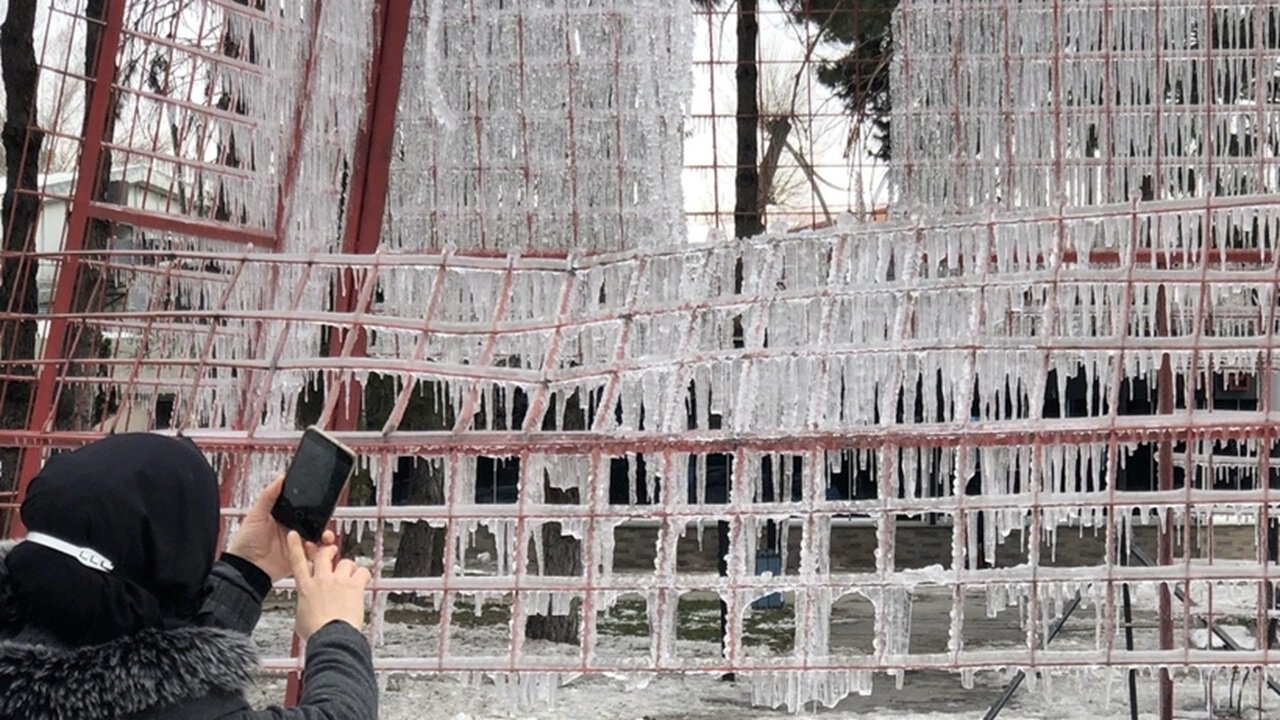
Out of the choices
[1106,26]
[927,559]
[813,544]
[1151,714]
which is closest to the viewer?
[813,544]

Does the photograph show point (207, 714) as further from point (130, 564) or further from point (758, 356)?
point (758, 356)

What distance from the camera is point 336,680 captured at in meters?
2.29

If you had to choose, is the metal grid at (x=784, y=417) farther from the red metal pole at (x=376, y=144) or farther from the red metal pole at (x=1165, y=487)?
the red metal pole at (x=376, y=144)

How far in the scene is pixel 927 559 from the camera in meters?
14.8

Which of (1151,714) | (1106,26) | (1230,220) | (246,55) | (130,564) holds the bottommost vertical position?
(1151,714)


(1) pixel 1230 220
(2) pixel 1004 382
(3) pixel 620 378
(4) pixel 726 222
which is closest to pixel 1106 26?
(1) pixel 1230 220

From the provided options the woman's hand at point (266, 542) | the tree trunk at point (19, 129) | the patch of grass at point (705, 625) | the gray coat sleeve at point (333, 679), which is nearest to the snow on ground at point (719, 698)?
the patch of grass at point (705, 625)

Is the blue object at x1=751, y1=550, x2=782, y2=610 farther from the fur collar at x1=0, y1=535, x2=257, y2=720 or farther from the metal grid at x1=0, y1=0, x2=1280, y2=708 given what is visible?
the fur collar at x1=0, y1=535, x2=257, y2=720

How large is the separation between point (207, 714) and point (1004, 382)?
8.23ft

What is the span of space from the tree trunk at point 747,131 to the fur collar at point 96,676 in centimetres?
712

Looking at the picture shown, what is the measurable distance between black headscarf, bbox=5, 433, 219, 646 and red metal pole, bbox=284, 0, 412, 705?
364cm

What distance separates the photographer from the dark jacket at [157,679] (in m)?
2.07

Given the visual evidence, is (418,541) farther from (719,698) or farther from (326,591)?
(326,591)

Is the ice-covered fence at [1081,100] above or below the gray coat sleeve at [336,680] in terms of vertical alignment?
above
